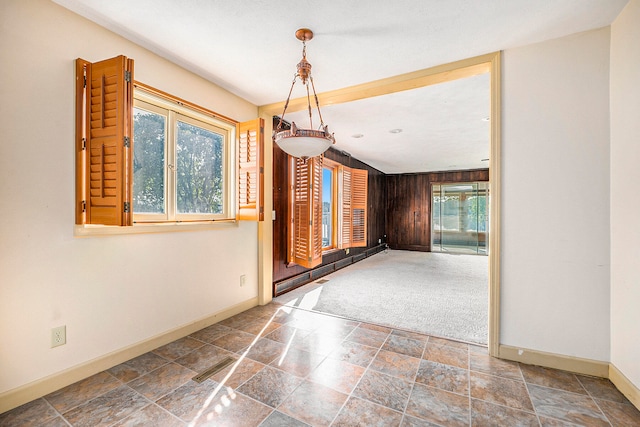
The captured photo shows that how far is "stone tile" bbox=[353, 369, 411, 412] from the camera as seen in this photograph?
1652 mm

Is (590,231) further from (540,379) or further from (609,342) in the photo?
(540,379)

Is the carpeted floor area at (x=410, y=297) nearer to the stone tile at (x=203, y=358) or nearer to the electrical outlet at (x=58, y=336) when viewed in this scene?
the stone tile at (x=203, y=358)

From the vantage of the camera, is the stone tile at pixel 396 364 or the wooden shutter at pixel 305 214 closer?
the stone tile at pixel 396 364

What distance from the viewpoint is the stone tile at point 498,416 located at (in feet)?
4.85

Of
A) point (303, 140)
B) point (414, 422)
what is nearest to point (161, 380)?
point (414, 422)

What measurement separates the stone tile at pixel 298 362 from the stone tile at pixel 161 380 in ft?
2.01

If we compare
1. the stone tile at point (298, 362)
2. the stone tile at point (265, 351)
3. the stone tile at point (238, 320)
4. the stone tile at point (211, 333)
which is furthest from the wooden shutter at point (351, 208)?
the stone tile at point (298, 362)

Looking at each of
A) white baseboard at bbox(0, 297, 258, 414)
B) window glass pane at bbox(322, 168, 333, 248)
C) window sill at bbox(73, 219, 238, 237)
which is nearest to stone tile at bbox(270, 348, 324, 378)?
white baseboard at bbox(0, 297, 258, 414)

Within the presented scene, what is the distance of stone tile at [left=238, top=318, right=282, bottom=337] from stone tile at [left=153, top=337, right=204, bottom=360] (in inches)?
17.2

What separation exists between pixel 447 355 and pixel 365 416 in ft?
3.38

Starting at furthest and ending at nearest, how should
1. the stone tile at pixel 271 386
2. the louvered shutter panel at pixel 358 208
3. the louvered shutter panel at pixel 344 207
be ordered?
the louvered shutter panel at pixel 358 208, the louvered shutter panel at pixel 344 207, the stone tile at pixel 271 386

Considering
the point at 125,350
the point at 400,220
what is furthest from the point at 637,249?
the point at 400,220

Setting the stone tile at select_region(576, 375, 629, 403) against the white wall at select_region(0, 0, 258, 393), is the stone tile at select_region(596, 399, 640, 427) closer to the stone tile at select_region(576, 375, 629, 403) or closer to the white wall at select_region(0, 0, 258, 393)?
the stone tile at select_region(576, 375, 629, 403)

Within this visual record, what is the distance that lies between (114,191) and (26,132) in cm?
55
